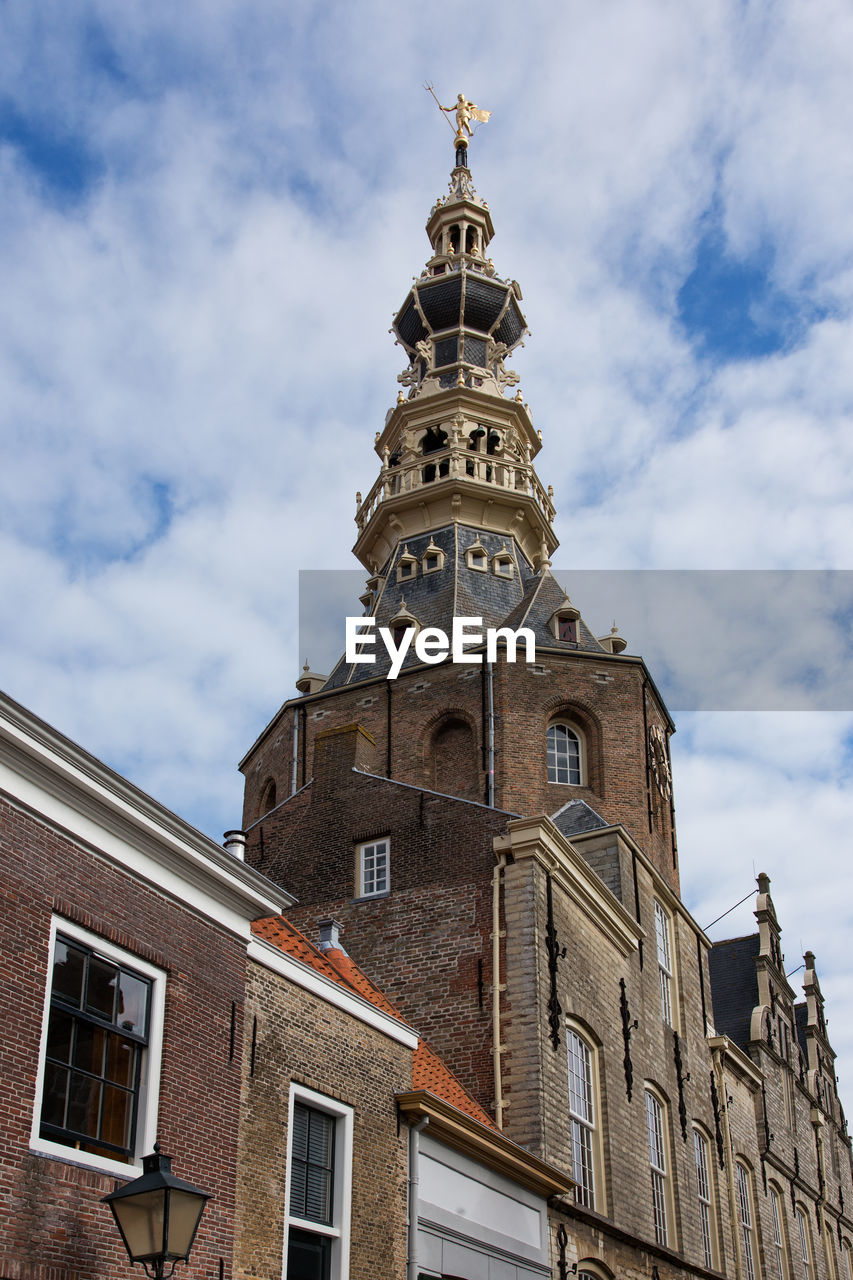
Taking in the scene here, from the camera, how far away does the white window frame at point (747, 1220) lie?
26.4 meters

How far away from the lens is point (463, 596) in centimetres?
3216

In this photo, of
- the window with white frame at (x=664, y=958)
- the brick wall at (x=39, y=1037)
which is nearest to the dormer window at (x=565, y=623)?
the window with white frame at (x=664, y=958)

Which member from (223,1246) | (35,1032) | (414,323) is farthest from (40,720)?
(414,323)

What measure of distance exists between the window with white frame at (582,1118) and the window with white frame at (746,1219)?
30.9 feet

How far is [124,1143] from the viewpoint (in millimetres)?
10094

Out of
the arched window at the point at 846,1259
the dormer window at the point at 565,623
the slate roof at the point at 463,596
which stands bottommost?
the arched window at the point at 846,1259

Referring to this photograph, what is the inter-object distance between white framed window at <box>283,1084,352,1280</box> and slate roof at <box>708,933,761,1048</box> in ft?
74.0

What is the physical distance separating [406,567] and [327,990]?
2162cm

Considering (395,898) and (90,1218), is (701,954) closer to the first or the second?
(395,898)

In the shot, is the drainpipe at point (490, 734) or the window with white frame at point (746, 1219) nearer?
the window with white frame at point (746, 1219)

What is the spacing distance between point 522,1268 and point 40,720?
32.1ft

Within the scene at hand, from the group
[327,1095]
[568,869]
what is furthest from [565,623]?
[327,1095]

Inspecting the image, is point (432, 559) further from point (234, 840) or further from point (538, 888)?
point (234, 840)

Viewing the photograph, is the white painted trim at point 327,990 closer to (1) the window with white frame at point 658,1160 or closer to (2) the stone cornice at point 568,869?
(2) the stone cornice at point 568,869
